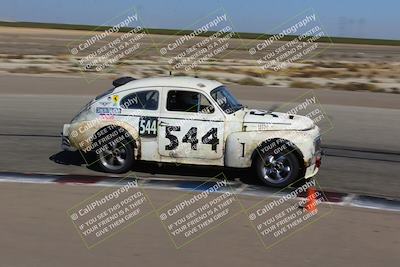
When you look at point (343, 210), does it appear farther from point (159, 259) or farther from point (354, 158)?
point (354, 158)

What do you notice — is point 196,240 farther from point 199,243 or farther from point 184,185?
point 184,185

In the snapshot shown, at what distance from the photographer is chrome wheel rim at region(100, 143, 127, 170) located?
1054cm

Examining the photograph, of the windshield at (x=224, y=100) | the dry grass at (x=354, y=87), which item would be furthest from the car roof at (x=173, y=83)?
the dry grass at (x=354, y=87)

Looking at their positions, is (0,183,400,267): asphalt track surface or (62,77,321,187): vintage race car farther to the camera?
(62,77,321,187): vintage race car

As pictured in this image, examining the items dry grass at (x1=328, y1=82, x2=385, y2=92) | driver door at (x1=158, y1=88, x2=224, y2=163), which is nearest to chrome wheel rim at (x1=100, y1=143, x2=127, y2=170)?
driver door at (x1=158, y1=88, x2=224, y2=163)

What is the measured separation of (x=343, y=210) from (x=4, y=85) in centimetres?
1899

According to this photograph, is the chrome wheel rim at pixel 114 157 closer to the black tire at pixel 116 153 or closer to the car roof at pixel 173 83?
the black tire at pixel 116 153

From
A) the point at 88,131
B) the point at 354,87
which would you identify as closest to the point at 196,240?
the point at 88,131

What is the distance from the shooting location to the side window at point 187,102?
10125 millimetres

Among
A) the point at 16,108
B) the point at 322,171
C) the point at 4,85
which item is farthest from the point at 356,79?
the point at 322,171

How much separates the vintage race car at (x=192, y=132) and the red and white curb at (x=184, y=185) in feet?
1.10

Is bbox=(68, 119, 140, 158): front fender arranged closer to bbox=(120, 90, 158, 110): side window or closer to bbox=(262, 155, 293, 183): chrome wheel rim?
bbox=(120, 90, 158, 110): side window

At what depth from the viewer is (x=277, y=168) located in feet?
32.8

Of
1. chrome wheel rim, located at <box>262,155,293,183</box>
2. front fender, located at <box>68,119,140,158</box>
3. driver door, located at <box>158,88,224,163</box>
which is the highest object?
front fender, located at <box>68,119,140,158</box>
